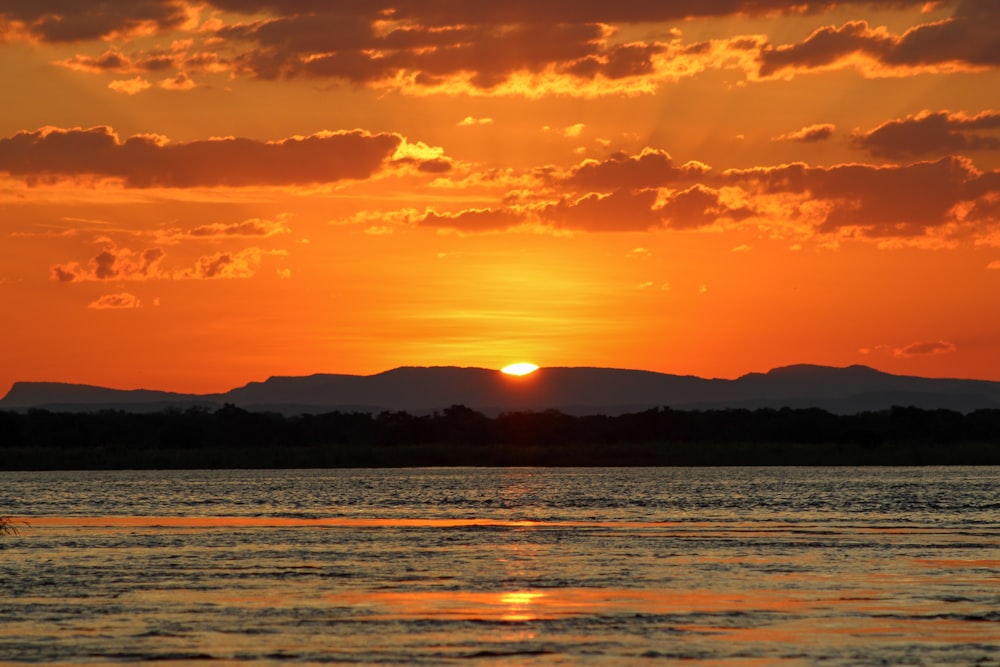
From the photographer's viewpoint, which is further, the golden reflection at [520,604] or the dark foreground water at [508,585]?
the golden reflection at [520,604]

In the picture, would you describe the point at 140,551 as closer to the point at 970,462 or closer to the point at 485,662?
the point at 485,662

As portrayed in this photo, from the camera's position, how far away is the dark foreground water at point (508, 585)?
3328 cm

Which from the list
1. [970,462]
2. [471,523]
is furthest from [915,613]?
[970,462]

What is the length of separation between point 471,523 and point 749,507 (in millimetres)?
21926

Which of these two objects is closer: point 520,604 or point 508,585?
point 520,604

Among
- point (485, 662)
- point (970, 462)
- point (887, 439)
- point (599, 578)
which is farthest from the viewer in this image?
point (887, 439)

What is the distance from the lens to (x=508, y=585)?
4575 centimetres

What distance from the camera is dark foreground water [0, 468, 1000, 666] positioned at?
33281mm

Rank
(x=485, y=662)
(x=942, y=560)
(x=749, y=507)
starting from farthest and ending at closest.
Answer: (x=749, y=507) → (x=942, y=560) → (x=485, y=662)

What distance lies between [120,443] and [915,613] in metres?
172

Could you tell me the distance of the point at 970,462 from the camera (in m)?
183

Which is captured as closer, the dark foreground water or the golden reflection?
the dark foreground water

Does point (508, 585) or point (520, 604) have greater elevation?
point (508, 585)

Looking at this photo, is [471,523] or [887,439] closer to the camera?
[471,523]
